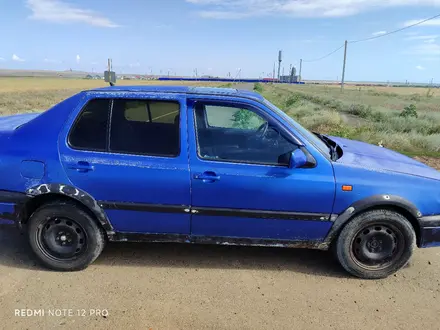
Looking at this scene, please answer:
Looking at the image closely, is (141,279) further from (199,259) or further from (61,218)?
(61,218)

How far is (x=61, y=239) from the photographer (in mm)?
3605

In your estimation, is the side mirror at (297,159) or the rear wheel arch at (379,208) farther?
the rear wheel arch at (379,208)

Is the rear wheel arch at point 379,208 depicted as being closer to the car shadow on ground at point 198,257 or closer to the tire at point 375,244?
the tire at point 375,244

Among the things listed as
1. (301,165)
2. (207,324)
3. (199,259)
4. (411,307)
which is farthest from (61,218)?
(411,307)

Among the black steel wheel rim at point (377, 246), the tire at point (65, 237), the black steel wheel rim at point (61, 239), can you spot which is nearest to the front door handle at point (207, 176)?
the tire at point (65, 237)

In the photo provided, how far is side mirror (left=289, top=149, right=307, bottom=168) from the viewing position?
3244mm

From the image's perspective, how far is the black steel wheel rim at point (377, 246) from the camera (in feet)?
11.6

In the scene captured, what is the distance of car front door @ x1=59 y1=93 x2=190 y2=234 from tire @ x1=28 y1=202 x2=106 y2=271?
241mm

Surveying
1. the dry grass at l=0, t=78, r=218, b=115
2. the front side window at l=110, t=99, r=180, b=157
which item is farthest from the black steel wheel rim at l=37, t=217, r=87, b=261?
the dry grass at l=0, t=78, r=218, b=115

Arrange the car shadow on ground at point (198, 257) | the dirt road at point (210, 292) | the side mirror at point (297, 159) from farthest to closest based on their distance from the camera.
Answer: the car shadow on ground at point (198, 257) → the side mirror at point (297, 159) → the dirt road at point (210, 292)

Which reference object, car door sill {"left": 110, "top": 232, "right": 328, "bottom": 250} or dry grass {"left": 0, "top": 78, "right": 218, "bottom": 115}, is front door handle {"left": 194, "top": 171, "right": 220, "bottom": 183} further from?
dry grass {"left": 0, "top": 78, "right": 218, "bottom": 115}

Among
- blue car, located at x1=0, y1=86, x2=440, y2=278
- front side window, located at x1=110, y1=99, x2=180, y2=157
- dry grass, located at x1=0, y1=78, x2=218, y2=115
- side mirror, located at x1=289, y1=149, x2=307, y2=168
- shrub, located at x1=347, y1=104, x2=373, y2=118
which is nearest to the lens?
side mirror, located at x1=289, y1=149, x2=307, y2=168

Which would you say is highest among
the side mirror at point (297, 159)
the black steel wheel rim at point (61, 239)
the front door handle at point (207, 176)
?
the side mirror at point (297, 159)

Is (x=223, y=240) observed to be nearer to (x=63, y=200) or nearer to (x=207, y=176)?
(x=207, y=176)
